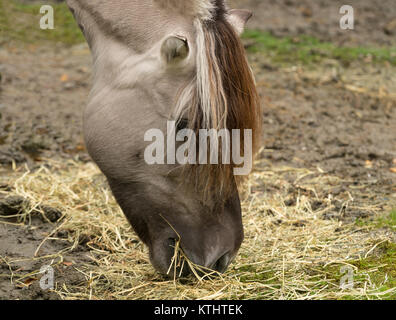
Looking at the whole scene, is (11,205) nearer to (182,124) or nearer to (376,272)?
(182,124)

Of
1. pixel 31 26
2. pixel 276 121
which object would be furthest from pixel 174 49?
pixel 31 26

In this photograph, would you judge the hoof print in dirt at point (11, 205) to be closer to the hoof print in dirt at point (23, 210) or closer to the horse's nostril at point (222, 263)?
the hoof print in dirt at point (23, 210)

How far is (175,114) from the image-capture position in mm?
2633

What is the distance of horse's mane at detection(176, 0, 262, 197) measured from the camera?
2553 mm

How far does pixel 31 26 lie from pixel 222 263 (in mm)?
7399

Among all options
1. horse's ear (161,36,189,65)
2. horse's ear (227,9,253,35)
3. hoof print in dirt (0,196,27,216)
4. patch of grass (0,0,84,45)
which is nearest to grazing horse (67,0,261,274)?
horse's ear (161,36,189,65)

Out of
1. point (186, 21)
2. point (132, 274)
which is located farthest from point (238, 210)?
point (186, 21)

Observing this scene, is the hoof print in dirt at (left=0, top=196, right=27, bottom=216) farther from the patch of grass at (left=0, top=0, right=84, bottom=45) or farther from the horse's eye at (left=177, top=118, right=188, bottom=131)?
the patch of grass at (left=0, top=0, right=84, bottom=45)

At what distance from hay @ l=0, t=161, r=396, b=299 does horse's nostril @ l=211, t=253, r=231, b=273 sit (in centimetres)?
6

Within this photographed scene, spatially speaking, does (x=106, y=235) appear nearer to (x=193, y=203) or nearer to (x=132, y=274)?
(x=132, y=274)

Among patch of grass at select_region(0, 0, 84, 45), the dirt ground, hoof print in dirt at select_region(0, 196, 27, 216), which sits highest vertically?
patch of grass at select_region(0, 0, 84, 45)

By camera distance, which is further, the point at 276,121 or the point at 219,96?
the point at 276,121

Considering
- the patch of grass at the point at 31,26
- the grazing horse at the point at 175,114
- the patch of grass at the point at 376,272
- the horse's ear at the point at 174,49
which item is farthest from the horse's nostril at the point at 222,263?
the patch of grass at the point at 31,26

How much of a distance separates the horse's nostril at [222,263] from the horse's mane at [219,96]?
0.33m
